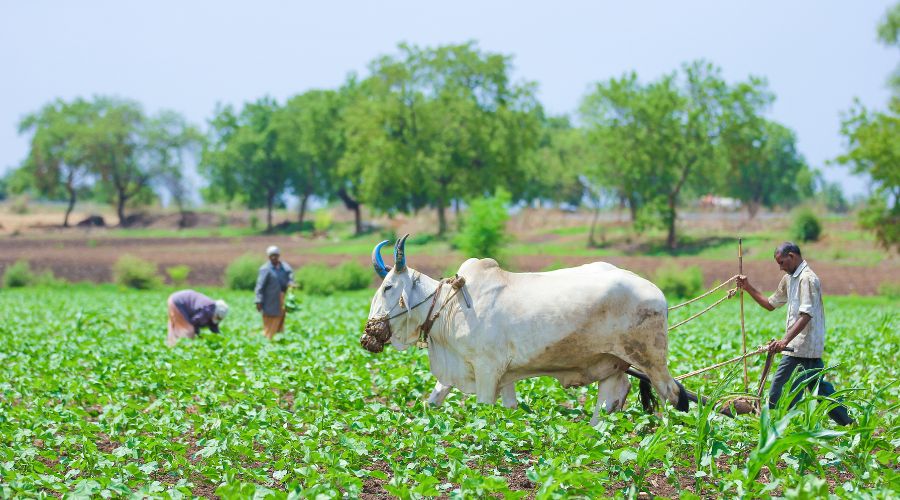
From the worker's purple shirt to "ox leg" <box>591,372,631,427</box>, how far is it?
24.2ft

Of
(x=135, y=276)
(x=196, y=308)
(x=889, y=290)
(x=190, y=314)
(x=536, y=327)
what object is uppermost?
(x=536, y=327)

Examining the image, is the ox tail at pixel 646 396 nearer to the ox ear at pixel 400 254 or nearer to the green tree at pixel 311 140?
the ox ear at pixel 400 254

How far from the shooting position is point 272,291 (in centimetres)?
1477

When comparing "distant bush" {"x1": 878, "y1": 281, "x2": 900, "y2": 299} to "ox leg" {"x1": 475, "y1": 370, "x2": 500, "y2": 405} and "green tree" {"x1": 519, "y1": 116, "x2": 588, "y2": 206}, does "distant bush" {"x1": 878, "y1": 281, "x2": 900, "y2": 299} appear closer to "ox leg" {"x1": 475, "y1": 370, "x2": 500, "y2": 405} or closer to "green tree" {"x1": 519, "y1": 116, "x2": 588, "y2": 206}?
"ox leg" {"x1": 475, "y1": 370, "x2": 500, "y2": 405}

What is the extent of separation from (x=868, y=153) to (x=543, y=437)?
27870mm

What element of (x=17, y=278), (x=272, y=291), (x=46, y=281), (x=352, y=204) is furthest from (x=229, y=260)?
(x=272, y=291)

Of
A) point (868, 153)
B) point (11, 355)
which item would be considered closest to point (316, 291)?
point (11, 355)

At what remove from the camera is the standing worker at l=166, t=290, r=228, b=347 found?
1383 centimetres

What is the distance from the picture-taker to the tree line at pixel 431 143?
46312 mm

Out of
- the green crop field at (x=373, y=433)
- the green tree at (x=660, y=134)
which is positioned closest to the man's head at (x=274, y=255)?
the green crop field at (x=373, y=433)

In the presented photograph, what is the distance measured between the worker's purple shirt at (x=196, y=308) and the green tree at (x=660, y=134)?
35.0 metres

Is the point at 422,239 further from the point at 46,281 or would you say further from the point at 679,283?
the point at 679,283

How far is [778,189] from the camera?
86.2m

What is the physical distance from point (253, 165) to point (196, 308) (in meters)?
58.1
